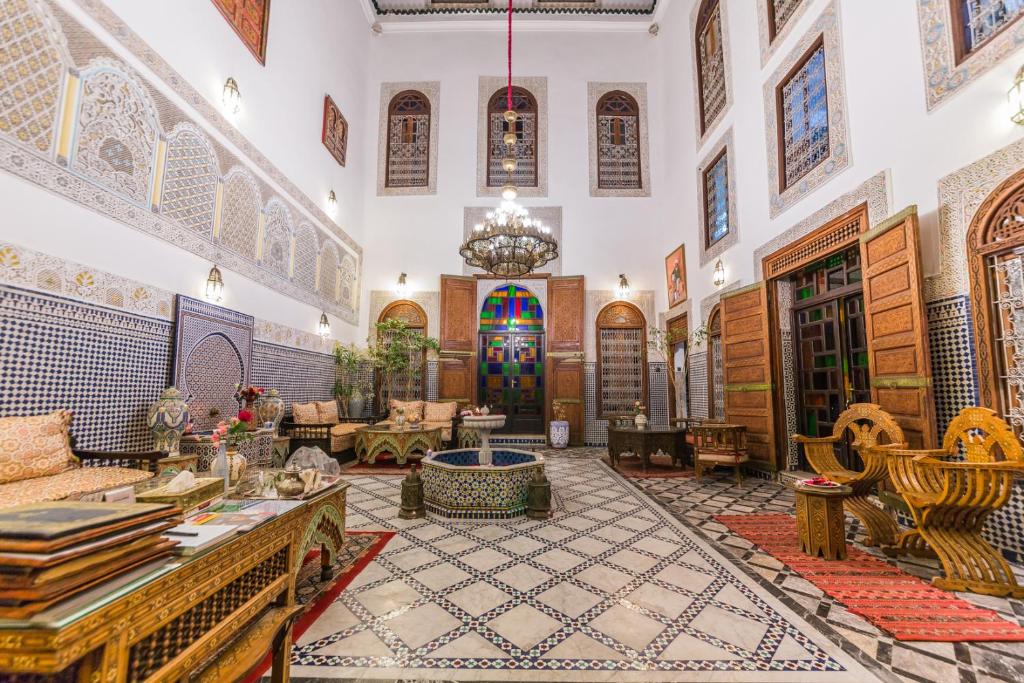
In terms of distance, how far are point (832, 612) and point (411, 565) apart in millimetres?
2483

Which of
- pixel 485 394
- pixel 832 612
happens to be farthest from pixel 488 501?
pixel 485 394

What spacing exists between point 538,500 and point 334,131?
7.80 meters

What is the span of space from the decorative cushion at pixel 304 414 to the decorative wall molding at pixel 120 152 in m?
2.07

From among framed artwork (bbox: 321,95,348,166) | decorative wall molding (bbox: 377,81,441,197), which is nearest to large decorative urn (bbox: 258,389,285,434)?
framed artwork (bbox: 321,95,348,166)

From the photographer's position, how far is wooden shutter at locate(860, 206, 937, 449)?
136 inches

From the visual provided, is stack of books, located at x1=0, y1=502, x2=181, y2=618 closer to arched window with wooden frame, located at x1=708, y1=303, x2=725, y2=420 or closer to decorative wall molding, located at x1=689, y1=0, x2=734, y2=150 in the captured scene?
arched window with wooden frame, located at x1=708, y1=303, x2=725, y2=420

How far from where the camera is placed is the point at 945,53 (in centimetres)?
343

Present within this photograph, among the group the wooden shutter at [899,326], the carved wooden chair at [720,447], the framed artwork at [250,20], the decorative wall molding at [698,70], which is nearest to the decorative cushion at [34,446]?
the framed artwork at [250,20]

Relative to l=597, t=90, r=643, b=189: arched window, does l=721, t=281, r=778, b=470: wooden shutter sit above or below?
below

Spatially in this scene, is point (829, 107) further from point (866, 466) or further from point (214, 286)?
point (214, 286)

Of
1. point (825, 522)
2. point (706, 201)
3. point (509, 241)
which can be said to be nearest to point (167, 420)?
point (509, 241)

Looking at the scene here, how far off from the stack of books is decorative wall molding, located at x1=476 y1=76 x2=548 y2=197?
9559 mm

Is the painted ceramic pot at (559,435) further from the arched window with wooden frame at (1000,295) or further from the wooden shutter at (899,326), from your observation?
the arched window with wooden frame at (1000,295)

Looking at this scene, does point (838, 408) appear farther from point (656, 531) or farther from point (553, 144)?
point (553, 144)
